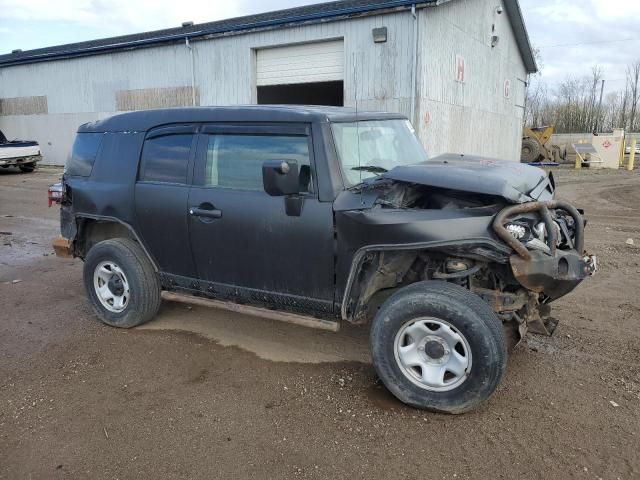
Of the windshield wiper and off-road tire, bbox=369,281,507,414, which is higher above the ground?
the windshield wiper

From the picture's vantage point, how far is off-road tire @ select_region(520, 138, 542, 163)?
89.2 feet

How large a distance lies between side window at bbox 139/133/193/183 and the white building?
23.2 ft

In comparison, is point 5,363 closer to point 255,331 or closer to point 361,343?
point 255,331

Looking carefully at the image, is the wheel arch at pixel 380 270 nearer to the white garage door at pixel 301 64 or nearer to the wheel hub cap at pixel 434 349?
the wheel hub cap at pixel 434 349

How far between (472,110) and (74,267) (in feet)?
50.2

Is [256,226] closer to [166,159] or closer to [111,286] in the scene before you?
[166,159]

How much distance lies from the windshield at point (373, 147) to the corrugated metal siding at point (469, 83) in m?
10.2

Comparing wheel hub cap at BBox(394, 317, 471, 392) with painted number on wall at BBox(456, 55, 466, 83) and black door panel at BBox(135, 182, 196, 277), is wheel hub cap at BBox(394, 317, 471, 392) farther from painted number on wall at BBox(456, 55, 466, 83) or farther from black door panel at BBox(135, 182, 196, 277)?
painted number on wall at BBox(456, 55, 466, 83)

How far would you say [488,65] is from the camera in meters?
19.9

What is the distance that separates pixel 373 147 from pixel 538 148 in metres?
25.6

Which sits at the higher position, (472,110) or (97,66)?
(97,66)

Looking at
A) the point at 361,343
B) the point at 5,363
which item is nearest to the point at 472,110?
the point at 361,343

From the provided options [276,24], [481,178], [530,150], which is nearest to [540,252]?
[481,178]

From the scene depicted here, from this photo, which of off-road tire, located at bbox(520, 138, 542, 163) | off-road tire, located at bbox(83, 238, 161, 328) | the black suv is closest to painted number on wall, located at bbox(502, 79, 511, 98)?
off-road tire, located at bbox(520, 138, 542, 163)
